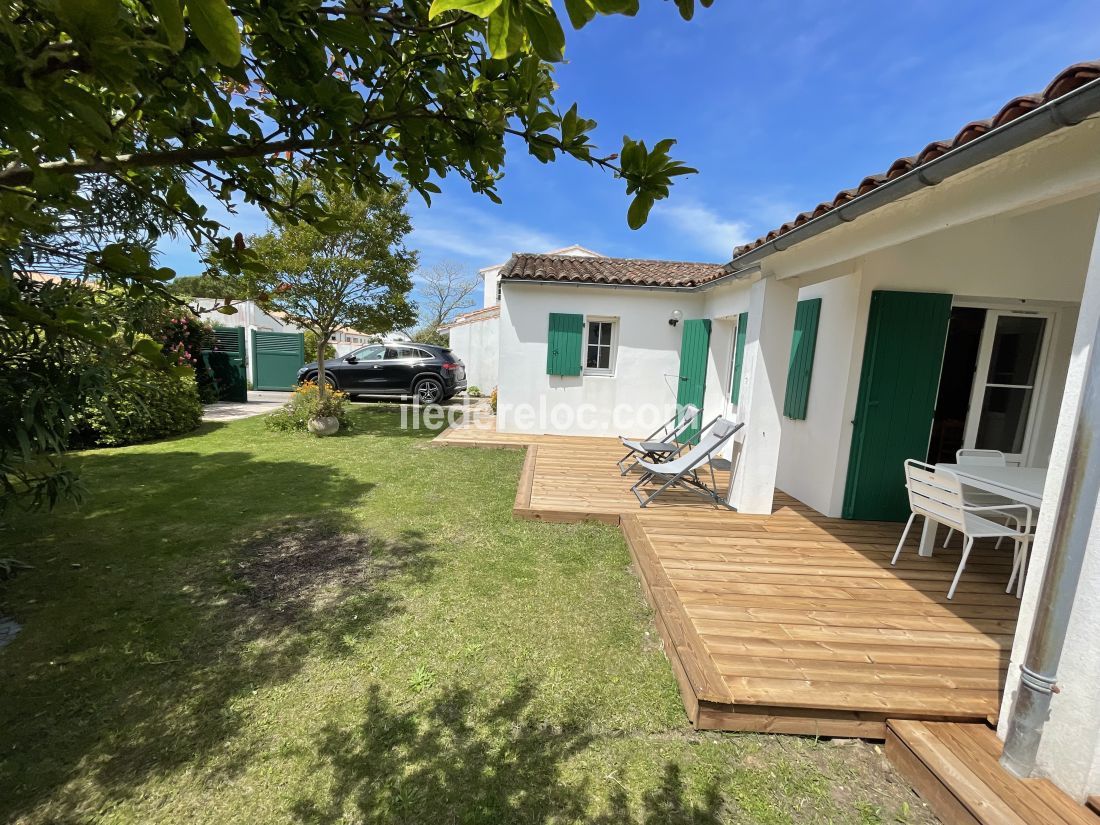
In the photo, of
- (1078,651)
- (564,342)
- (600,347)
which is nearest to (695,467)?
(1078,651)

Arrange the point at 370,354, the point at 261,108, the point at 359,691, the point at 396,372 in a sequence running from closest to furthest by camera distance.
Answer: the point at 261,108 → the point at 359,691 → the point at 396,372 → the point at 370,354

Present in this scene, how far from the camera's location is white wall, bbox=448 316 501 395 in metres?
17.0

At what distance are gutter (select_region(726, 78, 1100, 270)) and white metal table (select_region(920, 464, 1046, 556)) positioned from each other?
1.95 meters

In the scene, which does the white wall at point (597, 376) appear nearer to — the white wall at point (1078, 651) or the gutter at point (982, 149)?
the gutter at point (982, 149)

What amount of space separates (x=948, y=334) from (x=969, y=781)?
4175mm

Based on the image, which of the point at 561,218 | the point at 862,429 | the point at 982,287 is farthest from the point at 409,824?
the point at 561,218

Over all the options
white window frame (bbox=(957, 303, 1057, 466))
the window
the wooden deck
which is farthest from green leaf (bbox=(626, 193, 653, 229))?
the window

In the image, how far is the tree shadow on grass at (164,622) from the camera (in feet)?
6.46

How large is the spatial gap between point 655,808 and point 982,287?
5213 millimetres

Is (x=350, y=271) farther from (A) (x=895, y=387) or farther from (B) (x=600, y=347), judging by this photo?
(A) (x=895, y=387)

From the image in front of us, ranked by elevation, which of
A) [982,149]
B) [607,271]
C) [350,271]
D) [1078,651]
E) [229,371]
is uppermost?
[607,271]

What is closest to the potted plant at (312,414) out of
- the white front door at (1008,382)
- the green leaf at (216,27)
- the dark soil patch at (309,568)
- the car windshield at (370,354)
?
the car windshield at (370,354)

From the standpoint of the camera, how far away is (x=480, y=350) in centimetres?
1738

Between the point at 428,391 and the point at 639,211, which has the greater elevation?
the point at 639,211
